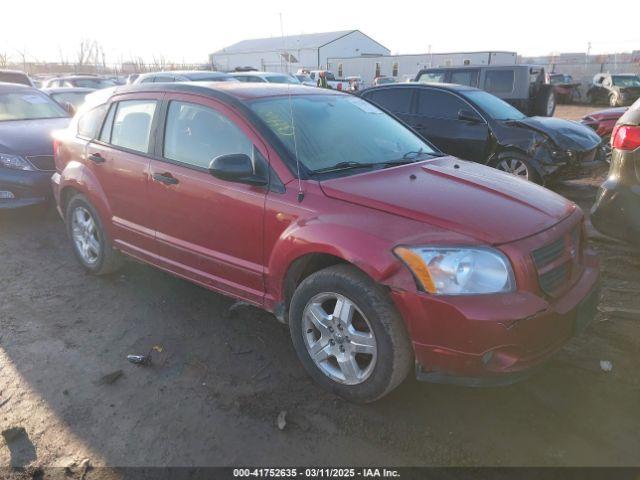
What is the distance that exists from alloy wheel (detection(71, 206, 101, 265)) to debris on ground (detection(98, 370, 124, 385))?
1755mm

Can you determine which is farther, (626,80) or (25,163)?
(626,80)

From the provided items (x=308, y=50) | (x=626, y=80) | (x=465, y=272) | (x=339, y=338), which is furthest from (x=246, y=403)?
(x=308, y=50)

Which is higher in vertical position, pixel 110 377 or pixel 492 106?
pixel 492 106

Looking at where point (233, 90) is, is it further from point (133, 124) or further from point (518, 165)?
point (518, 165)

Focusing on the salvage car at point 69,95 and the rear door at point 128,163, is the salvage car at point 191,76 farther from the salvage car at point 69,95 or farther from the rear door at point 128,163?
the rear door at point 128,163

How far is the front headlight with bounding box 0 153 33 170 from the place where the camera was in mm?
6295

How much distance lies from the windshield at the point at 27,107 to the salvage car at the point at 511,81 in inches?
280

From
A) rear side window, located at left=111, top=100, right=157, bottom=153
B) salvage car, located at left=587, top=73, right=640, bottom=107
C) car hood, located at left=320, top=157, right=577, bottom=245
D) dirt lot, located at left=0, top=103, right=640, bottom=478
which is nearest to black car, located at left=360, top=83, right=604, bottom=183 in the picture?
dirt lot, located at left=0, top=103, right=640, bottom=478

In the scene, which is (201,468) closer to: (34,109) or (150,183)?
(150,183)

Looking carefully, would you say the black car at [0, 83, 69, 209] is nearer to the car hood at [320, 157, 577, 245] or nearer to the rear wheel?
the car hood at [320, 157, 577, 245]

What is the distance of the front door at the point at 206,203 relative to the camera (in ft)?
10.8

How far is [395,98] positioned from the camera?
335 inches

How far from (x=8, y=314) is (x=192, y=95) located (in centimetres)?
234

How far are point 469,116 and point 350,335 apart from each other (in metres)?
5.62
